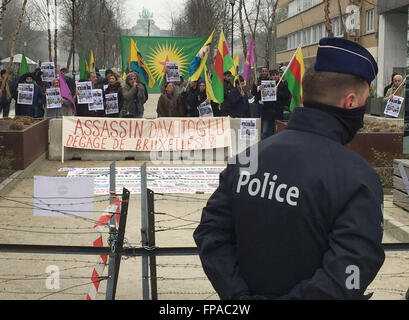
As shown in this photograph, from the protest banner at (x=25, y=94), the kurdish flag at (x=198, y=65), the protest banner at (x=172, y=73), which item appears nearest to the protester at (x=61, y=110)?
the protest banner at (x=25, y=94)

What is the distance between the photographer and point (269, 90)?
17.6m

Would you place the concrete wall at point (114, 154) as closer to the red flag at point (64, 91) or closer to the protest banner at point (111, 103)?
the protest banner at point (111, 103)

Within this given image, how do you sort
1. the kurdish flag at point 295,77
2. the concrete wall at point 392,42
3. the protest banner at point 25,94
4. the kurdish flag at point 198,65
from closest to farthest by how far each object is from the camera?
the kurdish flag at point 295,77 < the protest banner at point 25,94 < the kurdish flag at point 198,65 < the concrete wall at point 392,42

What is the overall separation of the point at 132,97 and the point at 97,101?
85 centimetres

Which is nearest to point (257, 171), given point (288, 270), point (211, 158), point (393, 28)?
point (288, 270)

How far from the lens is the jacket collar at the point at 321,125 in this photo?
8.22 ft

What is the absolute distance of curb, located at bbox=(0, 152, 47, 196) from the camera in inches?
459

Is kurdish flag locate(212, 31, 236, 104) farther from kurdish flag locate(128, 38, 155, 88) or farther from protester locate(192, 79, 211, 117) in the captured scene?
kurdish flag locate(128, 38, 155, 88)

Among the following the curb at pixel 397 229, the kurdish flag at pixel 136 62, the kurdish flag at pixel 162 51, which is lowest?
the curb at pixel 397 229

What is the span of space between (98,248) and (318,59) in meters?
3.00

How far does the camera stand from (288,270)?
2.49m

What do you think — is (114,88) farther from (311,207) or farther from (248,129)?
(311,207)

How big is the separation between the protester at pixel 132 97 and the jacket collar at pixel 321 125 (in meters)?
15.2

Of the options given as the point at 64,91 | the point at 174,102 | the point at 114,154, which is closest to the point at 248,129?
the point at 174,102
